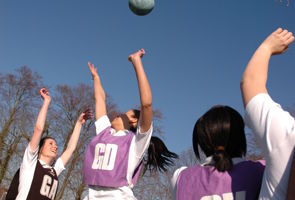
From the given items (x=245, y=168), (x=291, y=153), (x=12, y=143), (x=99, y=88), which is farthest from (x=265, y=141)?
(x=12, y=143)

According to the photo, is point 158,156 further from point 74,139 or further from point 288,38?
point 288,38

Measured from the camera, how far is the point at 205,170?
2.18 metres

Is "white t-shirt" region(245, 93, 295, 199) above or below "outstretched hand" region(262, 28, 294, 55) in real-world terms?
below

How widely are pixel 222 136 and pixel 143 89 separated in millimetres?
1259

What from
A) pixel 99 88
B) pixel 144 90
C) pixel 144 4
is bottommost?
pixel 144 90

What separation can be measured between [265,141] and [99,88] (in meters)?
3.51

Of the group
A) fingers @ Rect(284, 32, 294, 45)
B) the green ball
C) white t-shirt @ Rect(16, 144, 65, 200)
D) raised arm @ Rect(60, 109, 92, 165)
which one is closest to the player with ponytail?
fingers @ Rect(284, 32, 294, 45)

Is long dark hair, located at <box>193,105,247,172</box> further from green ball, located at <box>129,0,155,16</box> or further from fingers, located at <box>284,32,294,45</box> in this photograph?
green ball, located at <box>129,0,155,16</box>

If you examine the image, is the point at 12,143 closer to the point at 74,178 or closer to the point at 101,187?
the point at 74,178

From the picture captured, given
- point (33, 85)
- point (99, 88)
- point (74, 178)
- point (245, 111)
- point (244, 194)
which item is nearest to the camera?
point (245, 111)

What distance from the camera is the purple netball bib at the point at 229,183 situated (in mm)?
2020

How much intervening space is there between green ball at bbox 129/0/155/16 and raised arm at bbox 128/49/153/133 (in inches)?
65.7

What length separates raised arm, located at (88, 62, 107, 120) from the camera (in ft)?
14.9

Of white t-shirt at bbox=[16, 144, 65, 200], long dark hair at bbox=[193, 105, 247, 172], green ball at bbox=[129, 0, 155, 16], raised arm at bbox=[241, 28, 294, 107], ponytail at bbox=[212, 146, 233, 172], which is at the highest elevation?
green ball at bbox=[129, 0, 155, 16]
